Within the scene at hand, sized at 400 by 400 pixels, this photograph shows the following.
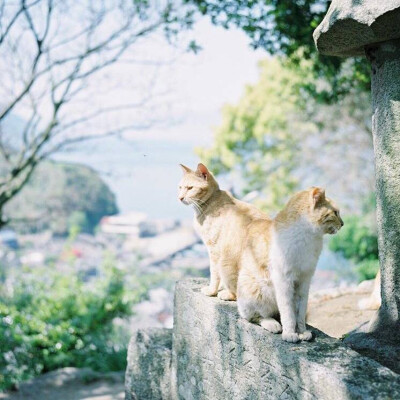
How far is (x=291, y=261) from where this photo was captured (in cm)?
269

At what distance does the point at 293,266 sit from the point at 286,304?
21 cm

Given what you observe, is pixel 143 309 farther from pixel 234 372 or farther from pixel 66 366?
pixel 234 372

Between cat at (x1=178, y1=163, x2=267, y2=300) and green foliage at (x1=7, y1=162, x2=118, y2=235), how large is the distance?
38.2 feet

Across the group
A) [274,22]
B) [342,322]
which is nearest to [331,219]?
[342,322]

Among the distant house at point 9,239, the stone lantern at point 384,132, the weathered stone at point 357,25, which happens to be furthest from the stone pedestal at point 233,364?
the distant house at point 9,239

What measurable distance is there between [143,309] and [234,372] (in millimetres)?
5525

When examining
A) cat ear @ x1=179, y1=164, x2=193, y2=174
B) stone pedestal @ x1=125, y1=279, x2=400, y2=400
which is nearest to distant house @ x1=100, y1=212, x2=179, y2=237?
stone pedestal @ x1=125, y1=279, x2=400, y2=400

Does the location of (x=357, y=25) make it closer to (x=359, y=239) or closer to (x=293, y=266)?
(x=293, y=266)

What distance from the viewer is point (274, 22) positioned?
5.02 meters

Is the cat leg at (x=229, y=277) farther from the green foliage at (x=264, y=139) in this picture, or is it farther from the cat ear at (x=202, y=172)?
the green foliage at (x=264, y=139)

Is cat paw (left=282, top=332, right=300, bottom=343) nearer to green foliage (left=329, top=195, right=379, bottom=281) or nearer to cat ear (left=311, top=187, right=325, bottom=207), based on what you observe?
cat ear (left=311, top=187, right=325, bottom=207)

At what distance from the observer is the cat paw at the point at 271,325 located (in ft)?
9.29

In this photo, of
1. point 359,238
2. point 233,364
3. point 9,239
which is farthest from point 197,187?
point 9,239

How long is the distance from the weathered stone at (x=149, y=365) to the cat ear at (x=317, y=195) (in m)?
2.06
